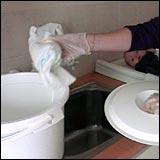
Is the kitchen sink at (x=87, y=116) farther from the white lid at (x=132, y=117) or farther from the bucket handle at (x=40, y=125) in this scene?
the bucket handle at (x=40, y=125)

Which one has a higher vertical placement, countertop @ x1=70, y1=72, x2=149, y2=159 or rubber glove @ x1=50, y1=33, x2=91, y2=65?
rubber glove @ x1=50, y1=33, x2=91, y2=65

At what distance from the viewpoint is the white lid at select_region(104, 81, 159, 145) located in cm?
71

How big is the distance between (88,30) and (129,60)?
0.91ft

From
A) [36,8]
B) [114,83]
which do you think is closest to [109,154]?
[114,83]

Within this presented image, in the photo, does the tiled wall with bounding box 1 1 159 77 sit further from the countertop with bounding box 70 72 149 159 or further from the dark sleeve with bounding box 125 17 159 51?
the countertop with bounding box 70 72 149 159

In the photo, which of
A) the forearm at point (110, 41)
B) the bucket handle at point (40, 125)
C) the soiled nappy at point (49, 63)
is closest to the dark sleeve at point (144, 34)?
the forearm at point (110, 41)

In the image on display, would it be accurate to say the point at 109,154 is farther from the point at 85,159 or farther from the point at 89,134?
the point at 89,134

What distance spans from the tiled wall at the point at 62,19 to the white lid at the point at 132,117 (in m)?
0.47

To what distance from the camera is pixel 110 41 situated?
957mm

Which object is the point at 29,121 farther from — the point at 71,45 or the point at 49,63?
the point at 71,45

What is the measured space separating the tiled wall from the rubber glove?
0.25m

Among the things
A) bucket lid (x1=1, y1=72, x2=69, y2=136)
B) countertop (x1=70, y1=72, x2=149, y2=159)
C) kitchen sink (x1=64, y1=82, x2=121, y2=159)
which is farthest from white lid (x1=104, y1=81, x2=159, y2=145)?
kitchen sink (x1=64, y1=82, x2=121, y2=159)

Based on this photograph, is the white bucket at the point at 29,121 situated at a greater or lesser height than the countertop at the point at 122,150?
greater

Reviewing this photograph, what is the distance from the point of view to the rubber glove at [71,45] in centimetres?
90
